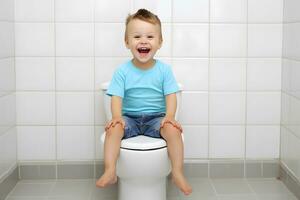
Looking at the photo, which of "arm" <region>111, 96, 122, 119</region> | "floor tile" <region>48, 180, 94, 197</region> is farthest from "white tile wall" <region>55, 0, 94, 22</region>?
"floor tile" <region>48, 180, 94, 197</region>

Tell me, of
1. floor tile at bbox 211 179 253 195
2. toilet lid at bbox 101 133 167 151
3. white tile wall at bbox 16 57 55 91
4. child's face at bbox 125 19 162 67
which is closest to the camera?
toilet lid at bbox 101 133 167 151

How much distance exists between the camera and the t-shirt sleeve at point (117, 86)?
88.2 inches

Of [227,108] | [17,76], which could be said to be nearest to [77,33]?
[17,76]

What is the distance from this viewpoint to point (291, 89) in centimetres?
247

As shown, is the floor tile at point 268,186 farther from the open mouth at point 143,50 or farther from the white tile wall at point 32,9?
the white tile wall at point 32,9

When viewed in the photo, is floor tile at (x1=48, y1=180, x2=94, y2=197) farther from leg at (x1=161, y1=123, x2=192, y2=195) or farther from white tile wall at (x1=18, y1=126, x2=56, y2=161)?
leg at (x1=161, y1=123, x2=192, y2=195)

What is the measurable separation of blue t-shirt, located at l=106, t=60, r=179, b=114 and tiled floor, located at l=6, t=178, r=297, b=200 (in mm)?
478

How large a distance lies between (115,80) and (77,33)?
1.48 feet

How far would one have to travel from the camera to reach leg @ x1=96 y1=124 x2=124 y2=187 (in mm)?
1959

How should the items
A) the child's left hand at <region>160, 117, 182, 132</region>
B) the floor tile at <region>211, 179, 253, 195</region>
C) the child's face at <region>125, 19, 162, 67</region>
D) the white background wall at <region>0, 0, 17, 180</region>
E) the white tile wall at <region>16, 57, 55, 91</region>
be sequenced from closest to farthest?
the child's left hand at <region>160, 117, 182, 132</region>, the child's face at <region>125, 19, 162, 67</region>, the white background wall at <region>0, 0, 17, 180</region>, the floor tile at <region>211, 179, 253, 195</region>, the white tile wall at <region>16, 57, 55, 91</region>

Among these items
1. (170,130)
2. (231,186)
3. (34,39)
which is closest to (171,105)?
(170,130)

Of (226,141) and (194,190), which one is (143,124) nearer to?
(194,190)

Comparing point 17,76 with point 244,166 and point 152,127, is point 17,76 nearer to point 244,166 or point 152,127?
point 152,127

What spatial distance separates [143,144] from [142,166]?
91 millimetres
